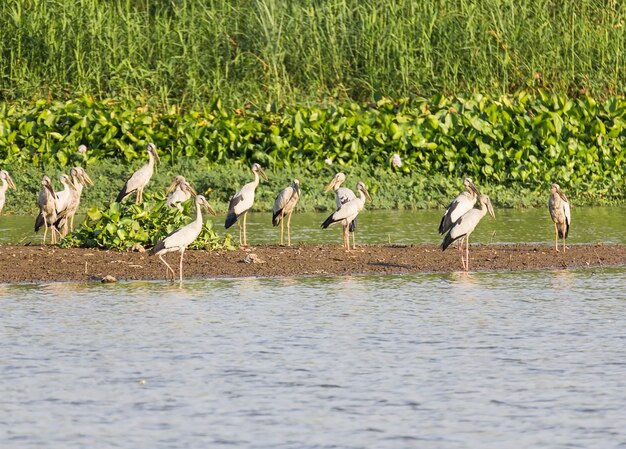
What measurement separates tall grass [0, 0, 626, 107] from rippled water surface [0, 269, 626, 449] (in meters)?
9.99

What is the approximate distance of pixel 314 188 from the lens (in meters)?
20.7

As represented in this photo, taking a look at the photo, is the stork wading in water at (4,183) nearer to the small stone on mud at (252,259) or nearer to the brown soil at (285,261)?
the brown soil at (285,261)

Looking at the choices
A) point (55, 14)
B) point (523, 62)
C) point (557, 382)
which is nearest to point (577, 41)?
point (523, 62)

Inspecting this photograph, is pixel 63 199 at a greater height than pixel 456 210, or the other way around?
pixel 63 199

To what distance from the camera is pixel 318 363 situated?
974 cm

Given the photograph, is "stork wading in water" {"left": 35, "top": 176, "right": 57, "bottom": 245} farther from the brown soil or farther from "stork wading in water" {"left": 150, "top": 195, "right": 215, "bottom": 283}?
"stork wading in water" {"left": 150, "top": 195, "right": 215, "bottom": 283}

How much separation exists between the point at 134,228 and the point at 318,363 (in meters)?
5.87

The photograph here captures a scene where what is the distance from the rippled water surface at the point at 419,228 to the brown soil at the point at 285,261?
3.60ft

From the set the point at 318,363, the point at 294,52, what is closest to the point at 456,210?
the point at 318,363

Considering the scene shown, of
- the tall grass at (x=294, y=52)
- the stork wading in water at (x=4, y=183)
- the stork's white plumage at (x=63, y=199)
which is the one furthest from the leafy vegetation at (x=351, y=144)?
the stork's white plumage at (x=63, y=199)

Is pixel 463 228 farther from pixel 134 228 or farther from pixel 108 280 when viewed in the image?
Result: pixel 108 280

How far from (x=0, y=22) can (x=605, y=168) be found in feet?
34.8

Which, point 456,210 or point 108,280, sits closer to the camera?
point 108,280

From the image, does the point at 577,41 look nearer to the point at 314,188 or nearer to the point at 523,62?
the point at 523,62
